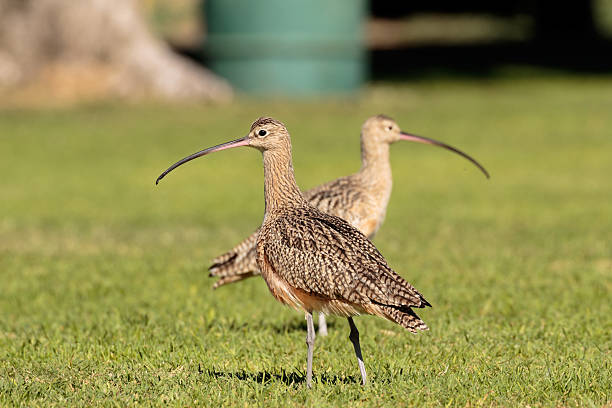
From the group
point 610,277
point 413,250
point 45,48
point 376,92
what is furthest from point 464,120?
point 610,277

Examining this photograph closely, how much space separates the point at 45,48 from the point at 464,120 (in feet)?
36.7

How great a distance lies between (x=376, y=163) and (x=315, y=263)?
125 inches

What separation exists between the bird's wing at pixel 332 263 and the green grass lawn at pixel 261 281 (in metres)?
0.64

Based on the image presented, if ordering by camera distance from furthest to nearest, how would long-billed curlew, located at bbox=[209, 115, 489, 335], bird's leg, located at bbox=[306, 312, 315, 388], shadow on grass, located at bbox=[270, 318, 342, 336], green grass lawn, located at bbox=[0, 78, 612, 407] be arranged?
1. shadow on grass, located at bbox=[270, 318, 342, 336]
2. long-billed curlew, located at bbox=[209, 115, 489, 335]
3. green grass lawn, located at bbox=[0, 78, 612, 407]
4. bird's leg, located at bbox=[306, 312, 315, 388]

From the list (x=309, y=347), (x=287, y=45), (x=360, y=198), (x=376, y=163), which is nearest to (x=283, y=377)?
(x=309, y=347)

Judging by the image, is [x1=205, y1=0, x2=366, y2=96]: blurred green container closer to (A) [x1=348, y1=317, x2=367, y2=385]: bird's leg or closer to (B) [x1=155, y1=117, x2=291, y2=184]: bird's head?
(B) [x1=155, y1=117, x2=291, y2=184]: bird's head

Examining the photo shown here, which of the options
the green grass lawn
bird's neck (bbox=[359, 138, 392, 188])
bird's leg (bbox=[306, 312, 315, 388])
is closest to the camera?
bird's leg (bbox=[306, 312, 315, 388])

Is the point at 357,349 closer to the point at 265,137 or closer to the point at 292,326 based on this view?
the point at 265,137

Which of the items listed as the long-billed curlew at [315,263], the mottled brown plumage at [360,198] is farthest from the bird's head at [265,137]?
the mottled brown plumage at [360,198]

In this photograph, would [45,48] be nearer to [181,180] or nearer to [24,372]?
[181,180]

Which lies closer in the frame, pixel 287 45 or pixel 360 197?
pixel 360 197

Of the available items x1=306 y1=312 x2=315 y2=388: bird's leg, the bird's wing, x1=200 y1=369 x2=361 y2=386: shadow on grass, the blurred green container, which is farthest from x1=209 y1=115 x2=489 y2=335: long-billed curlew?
the blurred green container

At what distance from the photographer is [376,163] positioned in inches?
373

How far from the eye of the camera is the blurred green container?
28.5m
